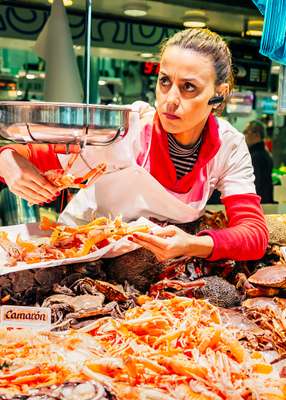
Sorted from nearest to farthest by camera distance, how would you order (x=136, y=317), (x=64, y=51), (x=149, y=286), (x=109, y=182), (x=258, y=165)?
(x=136, y=317)
(x=149, y=286)
(x=109, y=182)
(x=64, y=51)
(x=258, y=165)

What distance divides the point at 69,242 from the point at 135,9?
396cm

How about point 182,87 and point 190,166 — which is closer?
point 182,87

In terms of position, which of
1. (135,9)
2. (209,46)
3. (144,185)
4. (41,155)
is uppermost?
(135,9)

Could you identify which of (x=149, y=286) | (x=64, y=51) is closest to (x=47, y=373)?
(x=149, y=286)

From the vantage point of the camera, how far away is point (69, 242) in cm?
174

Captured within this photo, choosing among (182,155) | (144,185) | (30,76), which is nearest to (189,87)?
(182,155)

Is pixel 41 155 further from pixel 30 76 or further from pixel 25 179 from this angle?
pixel 30 76

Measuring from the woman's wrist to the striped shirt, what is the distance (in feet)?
0.90

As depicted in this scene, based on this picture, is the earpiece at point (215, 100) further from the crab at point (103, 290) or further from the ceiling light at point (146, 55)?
the ceiling light at point (146, 55)

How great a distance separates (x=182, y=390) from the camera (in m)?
1.09

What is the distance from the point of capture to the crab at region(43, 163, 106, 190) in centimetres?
165

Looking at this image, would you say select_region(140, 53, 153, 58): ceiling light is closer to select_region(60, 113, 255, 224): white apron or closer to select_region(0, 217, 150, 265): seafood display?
select_region(60, 113, 255, 224): white apron

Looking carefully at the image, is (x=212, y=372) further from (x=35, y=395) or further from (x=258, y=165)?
(x=258, y=165)

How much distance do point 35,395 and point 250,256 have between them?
1.04 m
